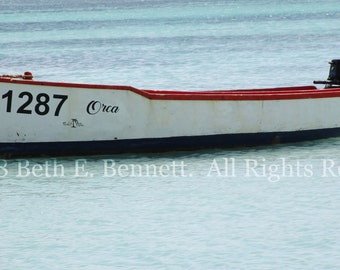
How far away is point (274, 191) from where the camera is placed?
15000 mm

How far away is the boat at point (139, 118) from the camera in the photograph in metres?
16.2

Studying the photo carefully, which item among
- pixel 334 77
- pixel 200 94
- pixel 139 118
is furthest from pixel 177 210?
pixel 334 77

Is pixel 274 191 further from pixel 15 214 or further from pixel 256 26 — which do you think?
pixel 256 26

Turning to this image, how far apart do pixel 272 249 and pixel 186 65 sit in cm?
2634

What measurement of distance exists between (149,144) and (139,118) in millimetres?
468

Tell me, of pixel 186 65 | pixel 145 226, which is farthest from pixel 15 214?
pixel 186 65

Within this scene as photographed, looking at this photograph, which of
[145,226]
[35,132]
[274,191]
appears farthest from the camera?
[35,132]

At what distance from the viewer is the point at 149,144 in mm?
16891

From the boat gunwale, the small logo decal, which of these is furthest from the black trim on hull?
the boat gunwale

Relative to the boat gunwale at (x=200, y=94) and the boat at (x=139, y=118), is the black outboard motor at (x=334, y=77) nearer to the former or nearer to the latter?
the boat gunwale at (x=200, y=94)

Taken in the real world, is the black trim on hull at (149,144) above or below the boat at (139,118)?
below

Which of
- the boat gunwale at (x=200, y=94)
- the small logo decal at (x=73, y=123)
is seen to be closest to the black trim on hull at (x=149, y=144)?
the small logo decal at (x=73, y=123)

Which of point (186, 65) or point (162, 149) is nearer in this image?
point (162, 149)

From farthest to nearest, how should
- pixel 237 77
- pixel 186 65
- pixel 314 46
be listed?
pixel 314 46, pixel 186 65, pixel 237 77
